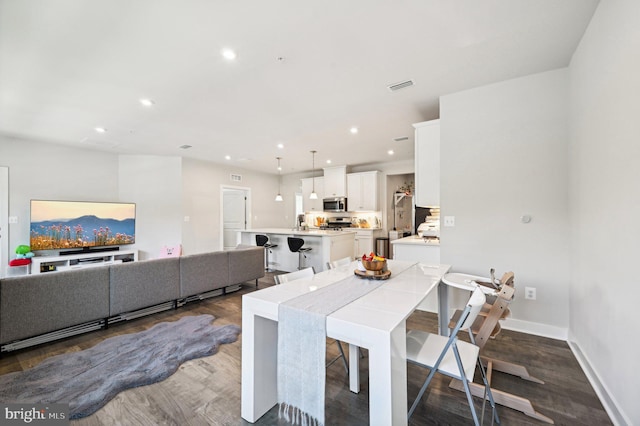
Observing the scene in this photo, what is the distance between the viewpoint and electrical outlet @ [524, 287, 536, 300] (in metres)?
2.71

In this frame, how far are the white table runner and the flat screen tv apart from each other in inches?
235

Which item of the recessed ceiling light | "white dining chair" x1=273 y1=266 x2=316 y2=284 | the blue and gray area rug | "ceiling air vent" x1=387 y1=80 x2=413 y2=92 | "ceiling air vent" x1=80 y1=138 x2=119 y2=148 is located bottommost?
the blue and gray area rug

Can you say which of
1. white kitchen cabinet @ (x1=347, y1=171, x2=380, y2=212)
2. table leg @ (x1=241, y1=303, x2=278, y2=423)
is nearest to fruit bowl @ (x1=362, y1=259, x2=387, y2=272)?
table leg @ (x1=241, y1=303, x2=278, y2=423)

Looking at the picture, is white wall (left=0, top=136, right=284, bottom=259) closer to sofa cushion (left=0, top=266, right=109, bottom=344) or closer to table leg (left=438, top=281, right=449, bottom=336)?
sofa cushion (left=0, top=266, right=109, bottom=344)

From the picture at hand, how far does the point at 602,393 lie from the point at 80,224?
25.2 feet

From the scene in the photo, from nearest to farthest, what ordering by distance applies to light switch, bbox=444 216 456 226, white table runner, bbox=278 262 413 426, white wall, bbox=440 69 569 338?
white table runner, bbox=278 262 413 426
white wall, bbox=440 69 569 338
light switch, bbox=444 216 456 226

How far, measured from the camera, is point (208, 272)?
12.3 ft

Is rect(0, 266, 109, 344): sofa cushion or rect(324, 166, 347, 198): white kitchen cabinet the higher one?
rect(324, 166, 347, 198): white kitchen cabinet

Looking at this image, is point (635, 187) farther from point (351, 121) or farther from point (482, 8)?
point (351, 121)

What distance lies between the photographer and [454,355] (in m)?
1.50

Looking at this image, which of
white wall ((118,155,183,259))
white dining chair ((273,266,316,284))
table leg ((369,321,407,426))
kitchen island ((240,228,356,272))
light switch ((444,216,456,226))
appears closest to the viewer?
table leg ((369,321,407,426))

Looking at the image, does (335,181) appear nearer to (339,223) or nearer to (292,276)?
(339,223)

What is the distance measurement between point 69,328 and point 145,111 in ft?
9.18

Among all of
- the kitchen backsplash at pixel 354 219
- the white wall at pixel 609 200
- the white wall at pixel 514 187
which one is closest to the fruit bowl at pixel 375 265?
the white wall at pixel 609 200
